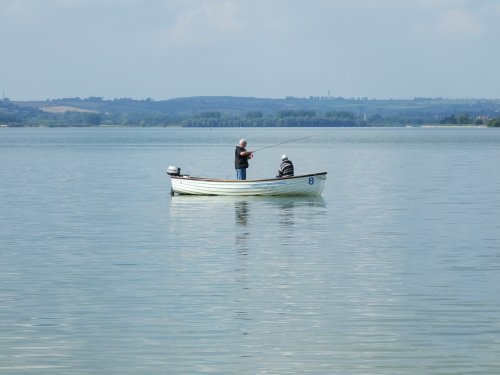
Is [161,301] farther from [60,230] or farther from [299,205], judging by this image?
[299,205]

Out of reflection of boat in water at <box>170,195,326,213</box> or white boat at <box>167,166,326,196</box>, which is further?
white boat at <box>167,166,326,196</box>

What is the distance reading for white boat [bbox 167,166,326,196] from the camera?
43.1 meters

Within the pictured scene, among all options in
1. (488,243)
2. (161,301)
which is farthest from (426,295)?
(488,243)

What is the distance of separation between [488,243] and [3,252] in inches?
446

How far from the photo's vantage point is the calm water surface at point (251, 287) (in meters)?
15.4

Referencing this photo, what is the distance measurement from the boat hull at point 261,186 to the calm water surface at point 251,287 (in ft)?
3.34

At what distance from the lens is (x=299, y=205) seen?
41000mm

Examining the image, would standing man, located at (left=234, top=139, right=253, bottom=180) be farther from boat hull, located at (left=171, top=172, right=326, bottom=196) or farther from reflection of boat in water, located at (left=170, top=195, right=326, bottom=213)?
reflection of boat in water, located at (left=170, top=195, right=326, bottom=213)

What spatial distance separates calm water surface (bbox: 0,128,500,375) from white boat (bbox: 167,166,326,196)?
1021mm

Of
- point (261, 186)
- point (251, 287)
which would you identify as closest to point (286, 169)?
point (261, 186)

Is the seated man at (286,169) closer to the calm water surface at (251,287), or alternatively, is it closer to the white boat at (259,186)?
the white boat at (259,186)

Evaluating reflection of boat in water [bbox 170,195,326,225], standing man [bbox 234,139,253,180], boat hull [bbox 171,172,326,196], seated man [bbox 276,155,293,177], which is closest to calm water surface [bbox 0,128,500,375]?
reflection of boat in water [bbox 170,195,326,225]

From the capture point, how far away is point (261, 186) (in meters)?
43.1

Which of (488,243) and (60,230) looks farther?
(60,230)
